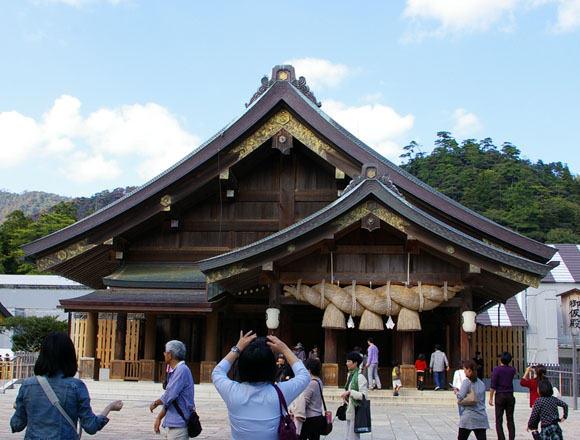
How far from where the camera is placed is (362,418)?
7359 mm

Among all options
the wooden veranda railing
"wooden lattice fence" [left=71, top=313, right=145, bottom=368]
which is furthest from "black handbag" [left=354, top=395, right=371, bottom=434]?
the wooden veranda railing

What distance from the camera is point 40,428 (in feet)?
14.9

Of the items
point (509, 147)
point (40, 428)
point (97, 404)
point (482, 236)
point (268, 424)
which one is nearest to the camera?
point (268, 424)

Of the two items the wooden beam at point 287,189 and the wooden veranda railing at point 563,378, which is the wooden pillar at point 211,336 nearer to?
the wooden beam at point 287,189

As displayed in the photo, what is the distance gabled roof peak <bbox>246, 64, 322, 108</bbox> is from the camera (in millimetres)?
16688

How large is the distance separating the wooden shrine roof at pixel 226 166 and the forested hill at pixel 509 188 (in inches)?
1982

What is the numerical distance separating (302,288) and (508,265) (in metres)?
4.37

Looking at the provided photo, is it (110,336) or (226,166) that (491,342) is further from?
(110,336)

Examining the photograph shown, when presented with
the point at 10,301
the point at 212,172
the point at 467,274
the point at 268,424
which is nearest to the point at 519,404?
the point at 467,274

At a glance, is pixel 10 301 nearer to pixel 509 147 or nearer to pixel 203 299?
pixel 203 299

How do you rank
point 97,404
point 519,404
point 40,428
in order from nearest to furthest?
1. point 40,428
2. point 97,404
3. point 519,404

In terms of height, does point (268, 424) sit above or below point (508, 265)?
below

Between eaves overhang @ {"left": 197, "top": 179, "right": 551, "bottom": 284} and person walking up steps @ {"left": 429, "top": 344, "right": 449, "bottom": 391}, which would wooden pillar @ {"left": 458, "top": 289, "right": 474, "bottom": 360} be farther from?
eaves overhang @ {"left": 197, "top": 179, "right": 551, "bottom": 284}

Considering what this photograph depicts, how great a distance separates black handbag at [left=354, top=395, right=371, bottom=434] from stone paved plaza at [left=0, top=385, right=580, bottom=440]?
2295 millimetres
